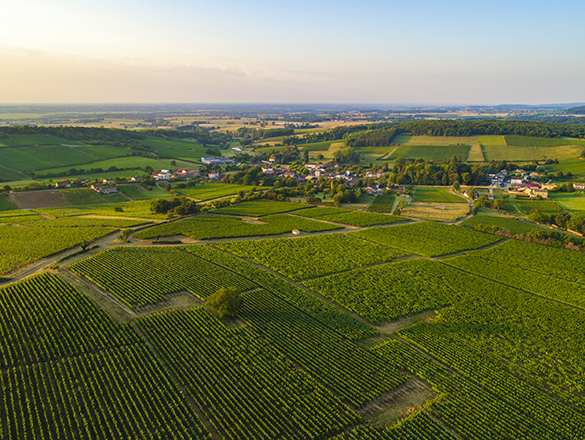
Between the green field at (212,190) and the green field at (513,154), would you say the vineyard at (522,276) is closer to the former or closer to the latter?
the green field at (212,190)

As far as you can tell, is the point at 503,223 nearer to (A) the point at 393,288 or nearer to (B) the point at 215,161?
(A) the point at 393,288

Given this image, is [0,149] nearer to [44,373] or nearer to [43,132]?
[43,132]

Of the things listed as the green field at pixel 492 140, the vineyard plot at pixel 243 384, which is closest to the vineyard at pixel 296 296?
the vineyard plot at pixel 243 384

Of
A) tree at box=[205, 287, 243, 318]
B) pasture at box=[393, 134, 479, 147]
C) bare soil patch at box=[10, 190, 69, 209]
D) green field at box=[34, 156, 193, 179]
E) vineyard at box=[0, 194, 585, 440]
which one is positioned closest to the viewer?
vineyard at box=[0, 194, 585, 440]

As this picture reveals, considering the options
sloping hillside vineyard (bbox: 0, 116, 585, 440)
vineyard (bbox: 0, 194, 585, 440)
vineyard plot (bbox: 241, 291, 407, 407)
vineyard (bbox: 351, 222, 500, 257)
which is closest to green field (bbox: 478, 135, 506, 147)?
sloping hillside vineyard (bbox: 0, 116, 585, 440)

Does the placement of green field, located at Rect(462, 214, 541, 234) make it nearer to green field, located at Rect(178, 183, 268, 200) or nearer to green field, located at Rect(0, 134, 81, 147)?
green field, located at Rect(178, 183, 268, 200)

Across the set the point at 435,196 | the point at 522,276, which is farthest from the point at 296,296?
the point at 435,196
